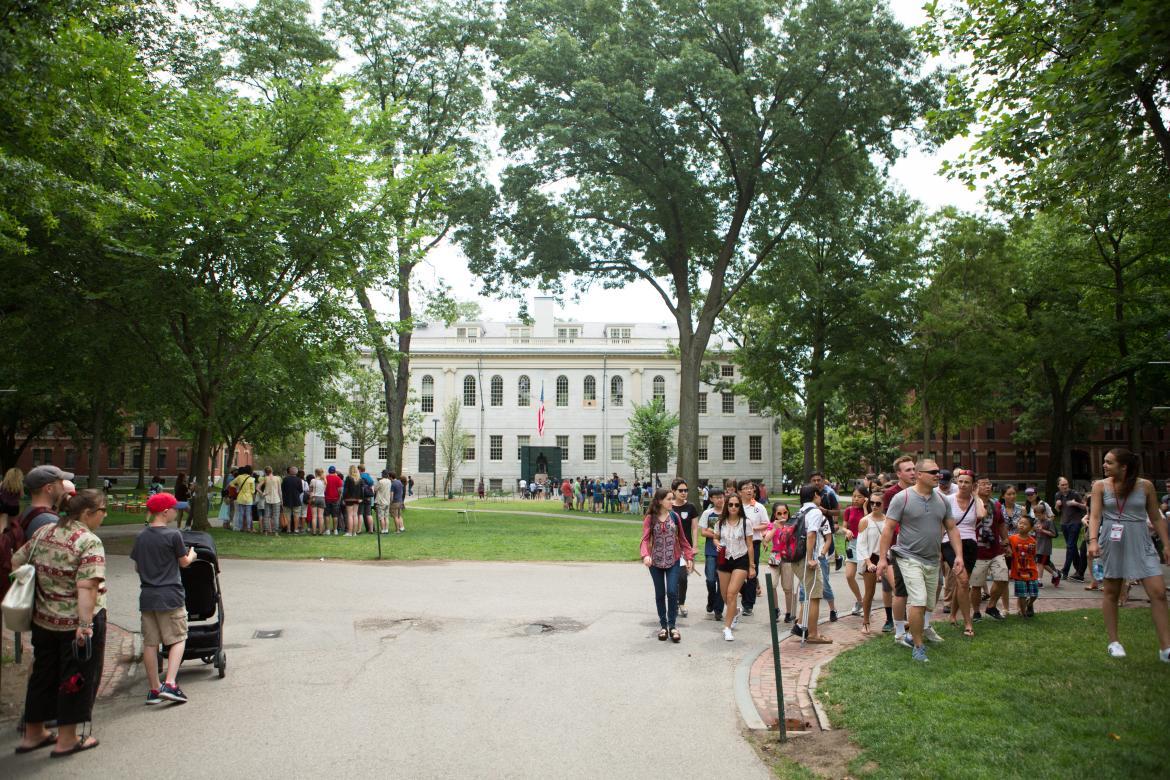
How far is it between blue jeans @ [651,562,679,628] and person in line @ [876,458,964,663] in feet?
7.69

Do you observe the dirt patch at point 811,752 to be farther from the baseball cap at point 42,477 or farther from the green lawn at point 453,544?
the green lawn at point 453,544

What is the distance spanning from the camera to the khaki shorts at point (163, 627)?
6637 millimetres

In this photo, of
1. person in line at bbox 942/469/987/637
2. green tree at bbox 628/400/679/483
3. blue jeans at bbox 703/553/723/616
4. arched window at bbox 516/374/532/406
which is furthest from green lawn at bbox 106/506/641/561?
arched window at bbox 516/374/532/406

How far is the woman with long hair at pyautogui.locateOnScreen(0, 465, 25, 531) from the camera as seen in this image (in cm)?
675

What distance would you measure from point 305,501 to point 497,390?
3998 centimetres

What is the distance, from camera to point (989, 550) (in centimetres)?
979

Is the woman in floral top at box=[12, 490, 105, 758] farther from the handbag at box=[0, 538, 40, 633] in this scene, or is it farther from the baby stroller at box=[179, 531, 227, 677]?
the baby stroller at box=[179, 531, 227, 677]

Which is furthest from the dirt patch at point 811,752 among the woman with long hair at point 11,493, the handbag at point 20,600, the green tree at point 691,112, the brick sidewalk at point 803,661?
the green tree at point 691,112

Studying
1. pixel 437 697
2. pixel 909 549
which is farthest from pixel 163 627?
pixel 909 549

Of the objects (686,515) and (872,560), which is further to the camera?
(686,515)

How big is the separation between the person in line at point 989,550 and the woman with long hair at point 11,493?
9975mm

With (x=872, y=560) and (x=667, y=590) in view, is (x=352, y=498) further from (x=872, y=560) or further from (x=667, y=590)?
(x=872, y=560)

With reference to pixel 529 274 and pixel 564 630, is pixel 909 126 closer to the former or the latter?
pixel 529 274

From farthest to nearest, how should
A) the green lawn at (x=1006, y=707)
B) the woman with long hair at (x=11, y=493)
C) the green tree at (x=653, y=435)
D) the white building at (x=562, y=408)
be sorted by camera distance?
the white building at (x=562, y=408) → the green tree at (x=653, y=435) → the woman with long hair at (x=11, y=493) → the green lawn at (x=1006, y=707)
